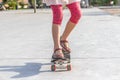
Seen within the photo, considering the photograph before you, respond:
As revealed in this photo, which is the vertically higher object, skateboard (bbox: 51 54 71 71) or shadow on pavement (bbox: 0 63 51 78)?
skateboard (bbox: 51 54 71 71)

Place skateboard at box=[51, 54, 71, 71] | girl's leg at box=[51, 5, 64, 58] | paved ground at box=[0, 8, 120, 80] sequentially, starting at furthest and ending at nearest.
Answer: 1. girl's leg at box=[51, 5, 64, 58]
2. skateboard at box=[51, 54, 71, 71]
3. paved ground at box=[0, 8, 120, 80]

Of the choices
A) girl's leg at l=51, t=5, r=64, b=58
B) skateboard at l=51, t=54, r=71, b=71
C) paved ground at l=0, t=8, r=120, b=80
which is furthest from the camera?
girl's leg at l=51, t=5, r=64, b=58

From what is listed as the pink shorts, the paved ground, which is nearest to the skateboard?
the paved ground

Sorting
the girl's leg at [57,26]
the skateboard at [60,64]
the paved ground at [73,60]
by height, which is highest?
the girl's leg at [57,26]

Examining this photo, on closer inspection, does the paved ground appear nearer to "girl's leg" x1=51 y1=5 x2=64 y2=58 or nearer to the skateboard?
the skateboard

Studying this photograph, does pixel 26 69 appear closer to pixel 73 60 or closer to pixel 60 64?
pixel 60 64

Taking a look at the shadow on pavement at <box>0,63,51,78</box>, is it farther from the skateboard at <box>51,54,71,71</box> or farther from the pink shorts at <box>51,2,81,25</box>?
the pink shorts at <box>51,2,81,25</box>

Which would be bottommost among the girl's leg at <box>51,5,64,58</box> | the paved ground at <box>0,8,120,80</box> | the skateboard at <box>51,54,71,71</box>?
the paved ground at <box>0,8,120,80</box>

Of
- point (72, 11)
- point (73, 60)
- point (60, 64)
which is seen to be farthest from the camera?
point (73, 60)

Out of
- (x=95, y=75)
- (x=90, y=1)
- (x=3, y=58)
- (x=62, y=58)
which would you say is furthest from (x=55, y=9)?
(x=90, y=1)

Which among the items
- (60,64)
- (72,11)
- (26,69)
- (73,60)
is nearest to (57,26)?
(72,11)

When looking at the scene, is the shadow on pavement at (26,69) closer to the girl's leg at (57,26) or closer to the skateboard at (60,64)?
the skateboard at (60,64)

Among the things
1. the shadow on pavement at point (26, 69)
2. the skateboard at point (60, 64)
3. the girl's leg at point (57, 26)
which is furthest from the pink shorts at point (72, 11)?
the shadow on pavement at point (26, 69)

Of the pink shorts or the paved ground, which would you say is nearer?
the paved ground
